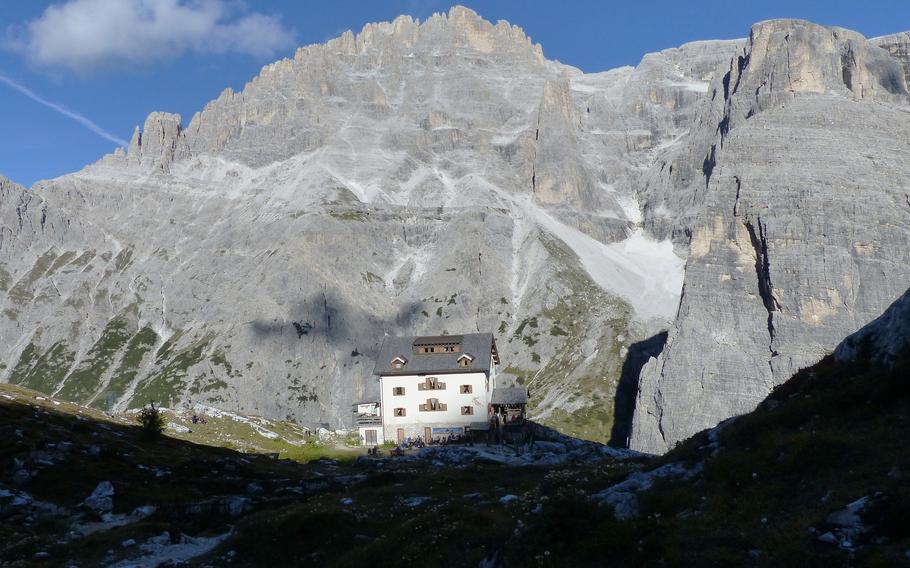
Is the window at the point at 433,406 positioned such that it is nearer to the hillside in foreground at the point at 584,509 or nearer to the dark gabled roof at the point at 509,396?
the dark gabled roof at the point at 509,396

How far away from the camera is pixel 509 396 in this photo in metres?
103

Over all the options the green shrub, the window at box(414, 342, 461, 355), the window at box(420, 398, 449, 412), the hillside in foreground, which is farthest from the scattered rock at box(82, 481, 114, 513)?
the window at box(414, 342, 461, 355)

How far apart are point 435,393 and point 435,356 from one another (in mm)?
5720

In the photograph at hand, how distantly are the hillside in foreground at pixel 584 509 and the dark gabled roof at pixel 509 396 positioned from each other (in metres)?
48.4

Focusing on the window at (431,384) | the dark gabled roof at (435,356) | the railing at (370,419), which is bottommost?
the railing at (370,419)

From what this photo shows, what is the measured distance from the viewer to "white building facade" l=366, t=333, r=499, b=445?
102 meters

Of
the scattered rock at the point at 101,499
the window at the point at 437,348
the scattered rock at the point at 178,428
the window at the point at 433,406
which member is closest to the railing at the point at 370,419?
the window at the point at 433,406

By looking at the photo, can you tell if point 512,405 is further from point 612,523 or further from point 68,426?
point 612,523

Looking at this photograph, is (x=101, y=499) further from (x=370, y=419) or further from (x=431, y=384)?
(x=370, y=419)

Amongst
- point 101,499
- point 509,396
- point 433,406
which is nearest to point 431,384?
point 433,406

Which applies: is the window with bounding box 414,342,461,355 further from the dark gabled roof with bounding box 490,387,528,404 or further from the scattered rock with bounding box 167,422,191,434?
the scattered rock with bounding box 167,422,191,434

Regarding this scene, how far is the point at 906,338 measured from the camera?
25156 millimetres

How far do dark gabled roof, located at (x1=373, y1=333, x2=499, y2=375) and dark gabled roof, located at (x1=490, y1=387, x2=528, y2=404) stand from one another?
13.5ft

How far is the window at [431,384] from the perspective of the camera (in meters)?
102
